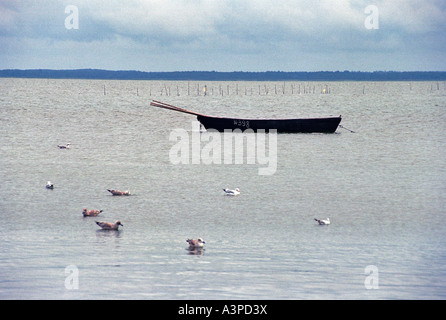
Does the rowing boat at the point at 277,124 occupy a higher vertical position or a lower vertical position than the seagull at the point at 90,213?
higher

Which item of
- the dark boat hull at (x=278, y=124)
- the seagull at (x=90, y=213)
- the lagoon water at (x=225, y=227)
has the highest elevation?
the dark boat hull at (x=278, y=124)

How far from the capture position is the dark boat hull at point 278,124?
2119 inches

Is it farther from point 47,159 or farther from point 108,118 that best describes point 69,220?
point 108,118

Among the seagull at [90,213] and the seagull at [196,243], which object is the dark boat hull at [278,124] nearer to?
the seagull at [90,213]

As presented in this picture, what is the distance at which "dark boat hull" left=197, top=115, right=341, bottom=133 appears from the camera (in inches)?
2119

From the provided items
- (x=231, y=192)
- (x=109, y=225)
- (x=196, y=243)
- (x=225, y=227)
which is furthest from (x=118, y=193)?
(x=196, y=243)

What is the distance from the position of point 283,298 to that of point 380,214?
10072 mm

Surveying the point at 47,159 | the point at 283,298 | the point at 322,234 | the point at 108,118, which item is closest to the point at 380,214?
the point at 322,234

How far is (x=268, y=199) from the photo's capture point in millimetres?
25016

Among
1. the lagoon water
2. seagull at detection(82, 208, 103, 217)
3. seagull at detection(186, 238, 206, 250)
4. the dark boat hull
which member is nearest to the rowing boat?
the dark boat hull

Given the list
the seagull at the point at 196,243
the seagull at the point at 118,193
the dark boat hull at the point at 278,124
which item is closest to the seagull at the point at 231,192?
the seagull at the point at 118,193

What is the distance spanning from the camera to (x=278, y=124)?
54000 mm

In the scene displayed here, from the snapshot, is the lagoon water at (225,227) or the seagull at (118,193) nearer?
the lagoon water at (225,227)

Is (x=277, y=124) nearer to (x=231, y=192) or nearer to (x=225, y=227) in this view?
(x=231, y=192)
